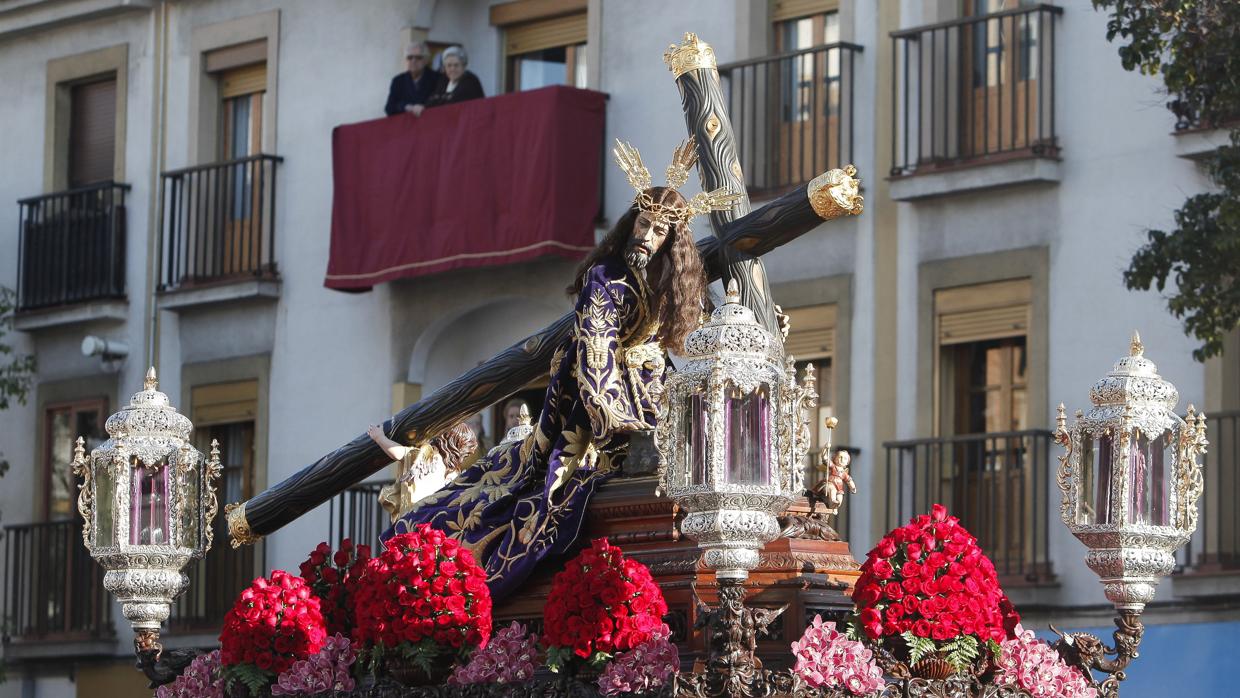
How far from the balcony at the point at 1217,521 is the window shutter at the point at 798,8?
4.81 metres

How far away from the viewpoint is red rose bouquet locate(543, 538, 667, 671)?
10281 millimetres

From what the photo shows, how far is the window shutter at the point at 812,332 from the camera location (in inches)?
859

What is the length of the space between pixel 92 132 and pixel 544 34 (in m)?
5.62

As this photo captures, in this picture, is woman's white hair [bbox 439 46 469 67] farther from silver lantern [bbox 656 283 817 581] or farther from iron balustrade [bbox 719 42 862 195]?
silver lantern [bbox 656 283 817 581]

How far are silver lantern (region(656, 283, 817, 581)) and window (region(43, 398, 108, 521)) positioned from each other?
18.2 meters

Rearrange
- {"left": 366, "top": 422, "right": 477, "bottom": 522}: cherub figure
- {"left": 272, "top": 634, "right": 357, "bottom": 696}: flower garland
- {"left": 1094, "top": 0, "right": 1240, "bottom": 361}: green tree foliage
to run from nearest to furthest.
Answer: {"left": 272, "top": 634, "right": 357, "bottom": 696}: flower garland
{"left": 366, "top": 422, "right": 477, "bottom": 522}: cherub figure
{"left": 1094, "top": 0, "right": 1240, "bottom": 361}: green tree foliage

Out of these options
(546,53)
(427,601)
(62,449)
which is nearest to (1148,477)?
(427,601)

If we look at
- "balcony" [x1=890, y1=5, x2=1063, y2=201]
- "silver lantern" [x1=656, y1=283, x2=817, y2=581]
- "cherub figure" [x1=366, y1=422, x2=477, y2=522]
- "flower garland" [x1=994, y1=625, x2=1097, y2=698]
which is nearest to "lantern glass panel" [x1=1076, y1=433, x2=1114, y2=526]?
"flower garland" [x1=994, y1=625, x2=1097, y2=698]

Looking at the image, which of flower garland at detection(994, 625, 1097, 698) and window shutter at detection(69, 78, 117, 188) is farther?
window shutter at detection(69, 78, 117, 188)

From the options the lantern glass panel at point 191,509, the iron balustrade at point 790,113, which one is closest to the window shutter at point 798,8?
the iron balustrade at point 790,113

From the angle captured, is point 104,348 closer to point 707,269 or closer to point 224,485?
point 224,485

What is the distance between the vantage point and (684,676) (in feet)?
32.0

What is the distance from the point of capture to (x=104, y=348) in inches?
1053

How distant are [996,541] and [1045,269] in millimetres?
1859
